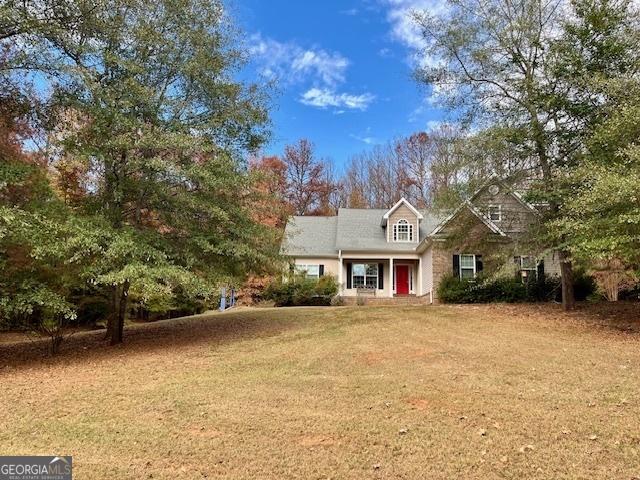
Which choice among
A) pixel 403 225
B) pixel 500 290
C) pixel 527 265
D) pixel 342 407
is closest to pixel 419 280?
pixel 403 225

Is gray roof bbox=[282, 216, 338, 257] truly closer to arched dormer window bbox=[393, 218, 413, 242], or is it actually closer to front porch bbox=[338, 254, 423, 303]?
front porch bbox=[338, 254, 423, 303]

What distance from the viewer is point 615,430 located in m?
4.74

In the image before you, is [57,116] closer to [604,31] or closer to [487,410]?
[487,410]

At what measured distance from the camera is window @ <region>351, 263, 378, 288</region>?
82.8ft

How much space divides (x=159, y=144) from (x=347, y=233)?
1657 centimetres

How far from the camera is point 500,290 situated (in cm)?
1958

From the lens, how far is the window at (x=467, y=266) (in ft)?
70.2

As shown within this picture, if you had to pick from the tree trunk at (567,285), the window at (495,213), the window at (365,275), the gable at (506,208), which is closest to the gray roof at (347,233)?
the window at (365,275)

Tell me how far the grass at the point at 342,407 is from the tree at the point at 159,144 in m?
2.14

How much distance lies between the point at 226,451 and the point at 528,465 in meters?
2.78

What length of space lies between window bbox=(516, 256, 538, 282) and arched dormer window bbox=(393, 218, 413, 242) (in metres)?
6.62

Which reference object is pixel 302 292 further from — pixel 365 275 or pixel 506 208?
pixel 506 208

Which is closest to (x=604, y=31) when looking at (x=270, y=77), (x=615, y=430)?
(x=270, y=77)

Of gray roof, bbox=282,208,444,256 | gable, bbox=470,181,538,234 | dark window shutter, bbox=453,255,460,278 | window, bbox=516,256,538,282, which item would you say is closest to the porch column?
gray roof, bbox=282,208,444,256
